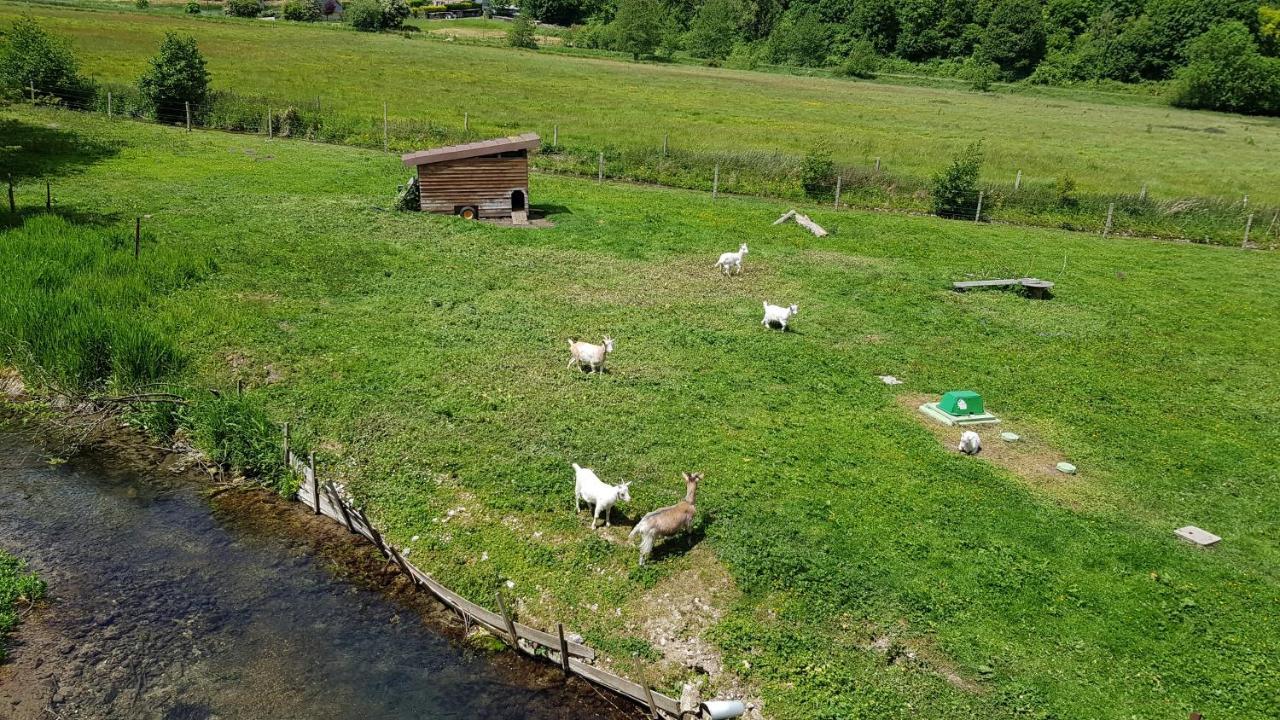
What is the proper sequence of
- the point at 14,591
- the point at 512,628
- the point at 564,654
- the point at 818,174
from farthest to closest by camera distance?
the point at 818,174, the point at 14,591, the point at 512,628, the point at 564,654

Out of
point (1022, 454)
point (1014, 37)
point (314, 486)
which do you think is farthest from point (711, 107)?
point (1014, 37)

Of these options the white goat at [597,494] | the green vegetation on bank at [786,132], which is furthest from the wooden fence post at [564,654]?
the green vegetation on bank at [786,132]

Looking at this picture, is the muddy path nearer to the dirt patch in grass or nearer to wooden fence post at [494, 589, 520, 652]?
wooden fence post at [494, 589, 520, 652]

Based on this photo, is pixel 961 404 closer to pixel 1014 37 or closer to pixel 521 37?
pixel 521 37

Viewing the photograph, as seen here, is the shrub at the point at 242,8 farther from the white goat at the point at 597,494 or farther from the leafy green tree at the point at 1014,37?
the white goat at the point at 597,494

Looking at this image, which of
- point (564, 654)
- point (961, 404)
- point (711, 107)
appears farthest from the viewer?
point (711, 107)

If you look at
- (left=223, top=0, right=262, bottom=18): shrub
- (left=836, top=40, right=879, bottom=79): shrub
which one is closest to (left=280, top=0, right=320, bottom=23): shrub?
(left=223, top=0, right=262, bottom=18): shrub

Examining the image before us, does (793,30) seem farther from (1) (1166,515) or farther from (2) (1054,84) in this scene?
(1) (1166,515)
